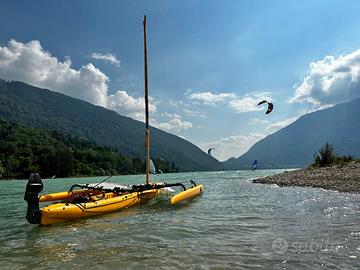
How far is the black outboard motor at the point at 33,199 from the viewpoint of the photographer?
38.8ft

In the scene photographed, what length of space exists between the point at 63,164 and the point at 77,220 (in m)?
132

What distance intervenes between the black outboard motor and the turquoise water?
1.57 feet

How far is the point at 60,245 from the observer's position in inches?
373

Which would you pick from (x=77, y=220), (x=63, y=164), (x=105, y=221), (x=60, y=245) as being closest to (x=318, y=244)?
(x=60, y=245)

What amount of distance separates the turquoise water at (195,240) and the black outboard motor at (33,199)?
1.57 feet

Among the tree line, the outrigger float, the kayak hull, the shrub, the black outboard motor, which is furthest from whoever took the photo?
the tree line

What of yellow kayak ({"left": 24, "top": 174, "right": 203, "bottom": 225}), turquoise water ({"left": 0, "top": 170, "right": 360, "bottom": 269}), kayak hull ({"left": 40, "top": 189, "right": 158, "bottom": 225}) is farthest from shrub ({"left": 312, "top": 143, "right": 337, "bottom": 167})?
kayak hull ({"left": 40, "top": 189, "right": 158, "bottom": 225})

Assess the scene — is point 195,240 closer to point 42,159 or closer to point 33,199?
point 33,199

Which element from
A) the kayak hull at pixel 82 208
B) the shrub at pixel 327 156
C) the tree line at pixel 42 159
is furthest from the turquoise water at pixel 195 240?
the tree line at pixel 42 159

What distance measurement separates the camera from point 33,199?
11828mm

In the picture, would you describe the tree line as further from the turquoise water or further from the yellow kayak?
the turquoise water

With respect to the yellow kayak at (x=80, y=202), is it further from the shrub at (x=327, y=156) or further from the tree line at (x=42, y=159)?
the tree line at (x=42, y=159)

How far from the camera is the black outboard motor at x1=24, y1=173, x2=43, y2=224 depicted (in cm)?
1181

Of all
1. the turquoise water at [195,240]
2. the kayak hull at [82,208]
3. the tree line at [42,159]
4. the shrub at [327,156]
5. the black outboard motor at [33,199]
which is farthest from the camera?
the tree line at [42,159]
